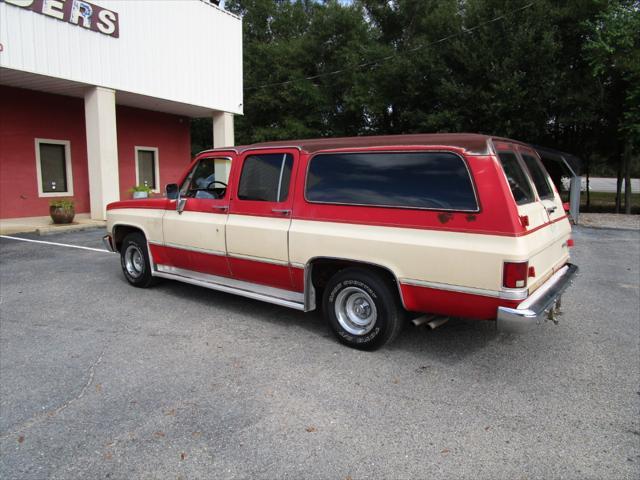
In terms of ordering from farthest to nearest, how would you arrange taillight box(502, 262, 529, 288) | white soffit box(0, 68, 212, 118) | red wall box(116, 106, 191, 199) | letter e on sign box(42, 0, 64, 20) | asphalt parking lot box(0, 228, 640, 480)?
red wall box(116, 106, 191, 199) < white soffit box(0, 68, 212, 118) < letter e on sign box(42, 0, 64, 20) < taillight box(502, 262, 529, 288) < asphalt parking lot box(0, 228, 640, 480)

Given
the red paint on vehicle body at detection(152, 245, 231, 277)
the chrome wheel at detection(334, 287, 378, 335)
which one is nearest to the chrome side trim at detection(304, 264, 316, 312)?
the chrome wheel at detection(334, 287, 378, 335)

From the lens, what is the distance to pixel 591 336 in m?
4.89

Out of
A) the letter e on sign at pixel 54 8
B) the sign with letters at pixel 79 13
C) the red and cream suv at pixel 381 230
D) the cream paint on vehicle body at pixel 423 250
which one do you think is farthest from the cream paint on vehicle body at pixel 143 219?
the letter e on sign at pixel 54 8

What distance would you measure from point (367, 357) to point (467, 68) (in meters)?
18.0

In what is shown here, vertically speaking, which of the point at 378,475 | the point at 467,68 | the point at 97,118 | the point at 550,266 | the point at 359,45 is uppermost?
the point at 359,45

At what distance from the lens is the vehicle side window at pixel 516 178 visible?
Result: 3.91 meters

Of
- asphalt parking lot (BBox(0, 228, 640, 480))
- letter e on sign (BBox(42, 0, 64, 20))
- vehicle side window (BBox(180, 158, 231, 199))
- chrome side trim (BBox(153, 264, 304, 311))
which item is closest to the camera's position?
asphalt parking lot (BBox(0, 228, 640, 480))

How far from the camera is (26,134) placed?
13836 mm

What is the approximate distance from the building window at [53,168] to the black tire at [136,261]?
9.48 m

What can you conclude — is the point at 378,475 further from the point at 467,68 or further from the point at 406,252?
the point at 467,68

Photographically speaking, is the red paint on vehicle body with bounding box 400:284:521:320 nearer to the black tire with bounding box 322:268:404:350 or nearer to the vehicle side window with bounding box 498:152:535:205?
the black tire with bounding box 322:268:404:350

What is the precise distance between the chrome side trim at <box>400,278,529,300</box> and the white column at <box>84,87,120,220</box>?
11.8 m

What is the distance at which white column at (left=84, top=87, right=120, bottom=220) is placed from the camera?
13.2m

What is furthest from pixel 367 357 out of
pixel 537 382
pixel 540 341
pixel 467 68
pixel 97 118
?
pixel 467 68
